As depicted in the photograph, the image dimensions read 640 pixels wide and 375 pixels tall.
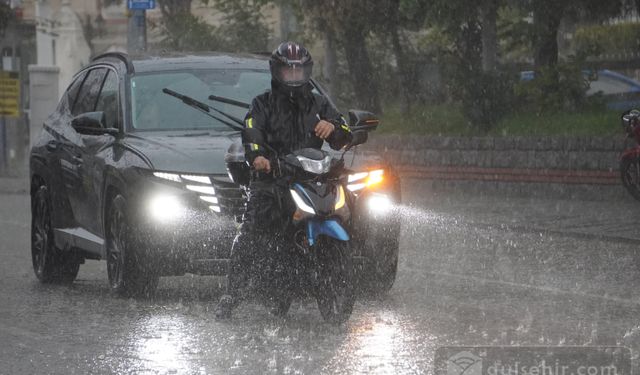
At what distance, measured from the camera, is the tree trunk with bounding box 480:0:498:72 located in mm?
25105

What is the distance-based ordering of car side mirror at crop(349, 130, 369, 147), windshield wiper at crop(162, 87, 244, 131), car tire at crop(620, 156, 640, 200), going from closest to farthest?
1. car side mirror at crop(349, 130, 369, 147)
2. windshield wiper at crop(162, 87, 244, 131)
3. car tire at crop(620, 156, 640, 200)

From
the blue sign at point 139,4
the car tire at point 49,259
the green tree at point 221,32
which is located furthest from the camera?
the green tree at point 221,32

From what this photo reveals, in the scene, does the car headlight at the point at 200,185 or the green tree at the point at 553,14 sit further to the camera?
the green tree at the point at 553,14

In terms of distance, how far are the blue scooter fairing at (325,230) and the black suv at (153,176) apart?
0.82 meters

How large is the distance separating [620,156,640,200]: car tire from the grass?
66.1 inches

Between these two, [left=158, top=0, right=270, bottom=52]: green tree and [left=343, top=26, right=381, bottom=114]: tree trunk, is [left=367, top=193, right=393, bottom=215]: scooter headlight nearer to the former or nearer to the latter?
[left=343, top=26, right=381, bottom=114]: tree trunk

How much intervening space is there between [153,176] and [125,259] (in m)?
0.63

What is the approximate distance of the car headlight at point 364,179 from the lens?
1132 centimetres

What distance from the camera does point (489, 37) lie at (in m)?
25.6

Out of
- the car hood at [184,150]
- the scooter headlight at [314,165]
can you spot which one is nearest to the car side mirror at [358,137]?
the car hood at [184,150]

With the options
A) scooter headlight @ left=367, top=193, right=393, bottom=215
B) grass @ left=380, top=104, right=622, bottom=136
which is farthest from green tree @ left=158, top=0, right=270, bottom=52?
scooter headlight @ left=367, top=193, right=393, bottom=215

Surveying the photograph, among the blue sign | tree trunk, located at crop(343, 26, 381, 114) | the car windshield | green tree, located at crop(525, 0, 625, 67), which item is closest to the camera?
the car windshield

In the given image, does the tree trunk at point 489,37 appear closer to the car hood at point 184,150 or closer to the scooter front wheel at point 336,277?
the car hood at point 184,150

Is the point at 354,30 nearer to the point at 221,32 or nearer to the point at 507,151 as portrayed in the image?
the point at 507,151
